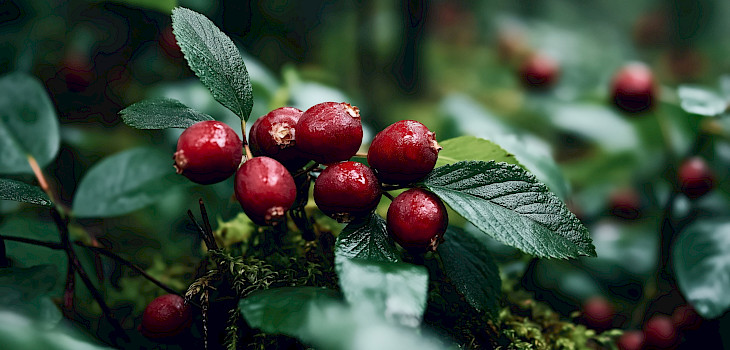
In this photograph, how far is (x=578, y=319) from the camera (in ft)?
2.73

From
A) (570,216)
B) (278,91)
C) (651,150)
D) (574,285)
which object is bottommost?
(574,285)

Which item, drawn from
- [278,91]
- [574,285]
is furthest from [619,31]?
[278,91]

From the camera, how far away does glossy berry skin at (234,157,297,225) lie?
1.40 feet

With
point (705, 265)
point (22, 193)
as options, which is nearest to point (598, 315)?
point (705, 265)

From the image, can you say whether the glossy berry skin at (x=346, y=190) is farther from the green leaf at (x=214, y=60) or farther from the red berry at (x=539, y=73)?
the red berry at (x=539, y=73)

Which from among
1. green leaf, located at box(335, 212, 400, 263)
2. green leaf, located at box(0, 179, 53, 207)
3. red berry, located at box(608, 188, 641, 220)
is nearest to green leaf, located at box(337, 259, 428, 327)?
green leaf, located at box(335, 212, 400, 263)

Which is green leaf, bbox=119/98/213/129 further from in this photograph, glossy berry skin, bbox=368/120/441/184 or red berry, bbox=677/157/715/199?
red berry, bbox=677/157/715/199

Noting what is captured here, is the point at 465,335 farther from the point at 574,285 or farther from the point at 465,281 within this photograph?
the point at 574,285

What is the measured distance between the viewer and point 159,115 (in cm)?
48

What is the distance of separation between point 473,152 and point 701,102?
0.48m

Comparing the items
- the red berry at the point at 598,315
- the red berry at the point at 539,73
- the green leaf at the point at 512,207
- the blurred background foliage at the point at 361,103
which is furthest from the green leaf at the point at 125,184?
the red berry at the point at 539,73

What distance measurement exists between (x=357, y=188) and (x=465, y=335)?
0.22m

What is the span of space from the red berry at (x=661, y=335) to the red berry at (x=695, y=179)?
0.28 m

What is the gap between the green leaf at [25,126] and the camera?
2.40ft
